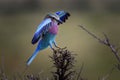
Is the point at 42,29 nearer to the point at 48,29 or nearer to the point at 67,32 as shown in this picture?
the point at 48,29

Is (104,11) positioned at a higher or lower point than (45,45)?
lower

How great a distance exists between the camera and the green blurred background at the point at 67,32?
9664 millimetres

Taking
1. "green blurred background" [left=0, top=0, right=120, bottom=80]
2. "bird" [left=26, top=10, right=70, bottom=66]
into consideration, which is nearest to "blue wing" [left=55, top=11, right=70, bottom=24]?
"bird" [left=26, top=10, right=70, bottom=66]

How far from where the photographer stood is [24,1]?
15.6 metres

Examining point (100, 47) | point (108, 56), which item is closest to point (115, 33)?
point (100, 47)

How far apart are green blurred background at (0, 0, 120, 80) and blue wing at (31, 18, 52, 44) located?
5309 millimetres

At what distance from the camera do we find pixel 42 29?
2.35 m

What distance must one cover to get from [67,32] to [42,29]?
9.16 metres

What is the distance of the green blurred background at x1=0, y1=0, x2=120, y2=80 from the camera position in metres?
9.66

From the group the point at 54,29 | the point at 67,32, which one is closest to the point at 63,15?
the point at 54,29

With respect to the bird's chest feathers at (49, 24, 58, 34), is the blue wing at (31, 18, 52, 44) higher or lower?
higher

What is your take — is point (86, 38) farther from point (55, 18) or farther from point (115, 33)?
point (55, 18)

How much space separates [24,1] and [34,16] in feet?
7.18

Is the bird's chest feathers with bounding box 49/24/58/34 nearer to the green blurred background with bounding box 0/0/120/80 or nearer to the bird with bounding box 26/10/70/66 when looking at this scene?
the bird with bounding box 26/10/70/66
